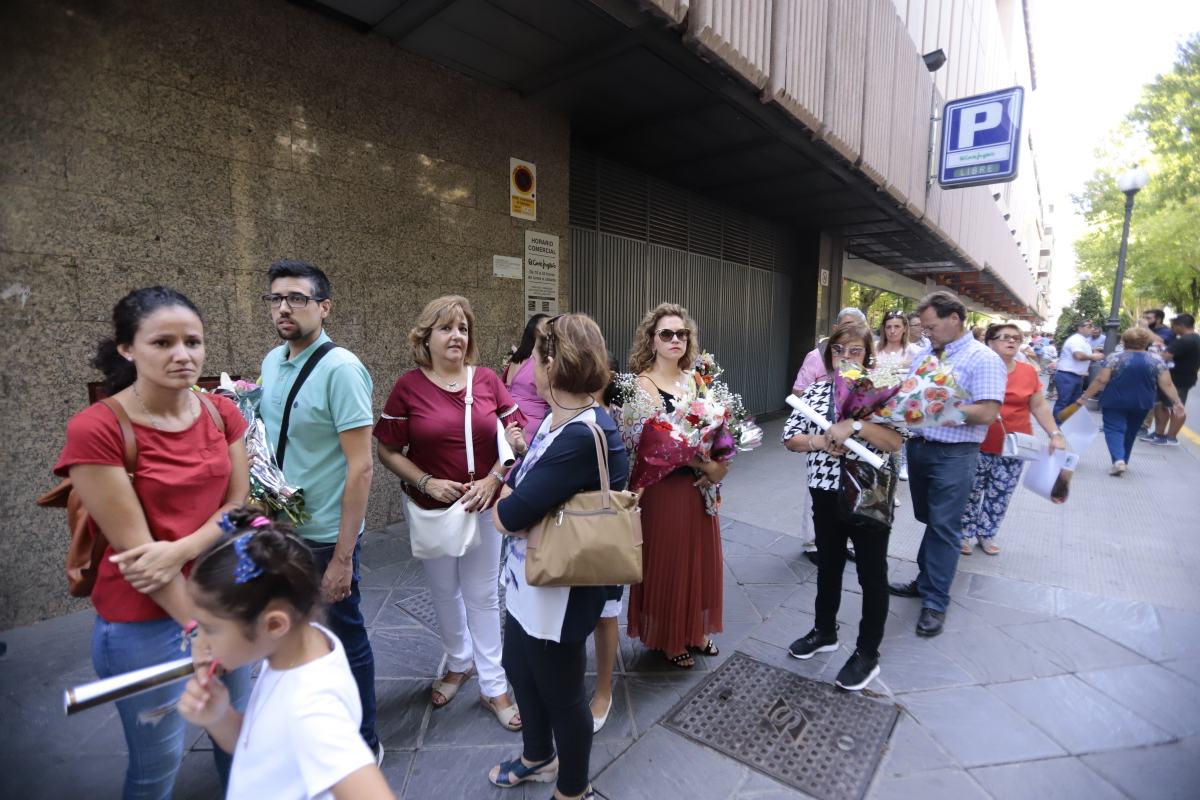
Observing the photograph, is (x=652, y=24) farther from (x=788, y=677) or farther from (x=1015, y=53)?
(x=1015, y=53)

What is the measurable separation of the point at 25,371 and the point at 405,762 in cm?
309

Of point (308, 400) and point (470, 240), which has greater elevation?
point (470, 240)

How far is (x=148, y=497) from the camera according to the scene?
1612 millimetres

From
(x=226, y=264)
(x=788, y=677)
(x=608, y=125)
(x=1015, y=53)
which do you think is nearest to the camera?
(x=788, y=677)

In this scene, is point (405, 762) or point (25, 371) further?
point (25, 371)

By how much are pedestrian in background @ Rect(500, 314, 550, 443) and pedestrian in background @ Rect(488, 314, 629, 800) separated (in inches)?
48.5

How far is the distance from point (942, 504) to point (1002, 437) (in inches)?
58.8

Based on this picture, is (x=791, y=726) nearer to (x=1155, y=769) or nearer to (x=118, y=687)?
(x=1155, y=769)

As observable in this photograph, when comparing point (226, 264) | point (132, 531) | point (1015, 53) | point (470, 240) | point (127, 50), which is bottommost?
point (132, 531)

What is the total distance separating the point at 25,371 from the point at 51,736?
1.98 m

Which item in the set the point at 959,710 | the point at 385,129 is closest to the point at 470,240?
the point at 385,129

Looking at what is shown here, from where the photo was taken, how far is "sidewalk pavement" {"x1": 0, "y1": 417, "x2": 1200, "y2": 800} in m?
2.36

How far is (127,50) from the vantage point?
133 inches

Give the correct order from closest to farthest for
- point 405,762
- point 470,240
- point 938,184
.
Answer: point 405,762, point 470,240, point 938,184
